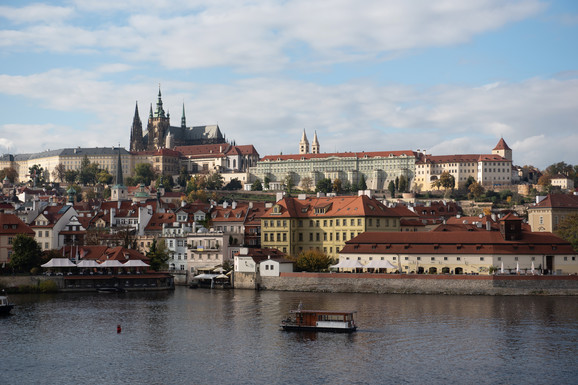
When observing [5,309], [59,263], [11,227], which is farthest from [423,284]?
[11,227]

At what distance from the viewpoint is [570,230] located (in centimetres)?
8756

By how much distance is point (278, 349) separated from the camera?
162 feet

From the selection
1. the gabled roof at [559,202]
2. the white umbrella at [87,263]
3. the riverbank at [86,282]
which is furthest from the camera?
the gabled roof at [559,202]

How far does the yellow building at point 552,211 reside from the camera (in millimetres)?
102625

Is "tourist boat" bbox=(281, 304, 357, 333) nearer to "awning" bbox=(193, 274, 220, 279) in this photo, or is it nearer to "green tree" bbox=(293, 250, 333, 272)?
"green tree" bbox=(293, 250, 333, 272)

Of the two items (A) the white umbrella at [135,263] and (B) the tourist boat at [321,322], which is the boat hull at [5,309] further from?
(A) the white umbrella at [135,263]

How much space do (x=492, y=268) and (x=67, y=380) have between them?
1748 inches

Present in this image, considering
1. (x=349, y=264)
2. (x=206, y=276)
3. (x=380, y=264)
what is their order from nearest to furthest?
(x=380, y=264)
(x=349, y=264)
(x=206, y=276)

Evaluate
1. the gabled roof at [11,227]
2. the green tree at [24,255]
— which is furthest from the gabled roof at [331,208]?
the gabled roof at [11,227]

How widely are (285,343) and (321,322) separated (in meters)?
5.11

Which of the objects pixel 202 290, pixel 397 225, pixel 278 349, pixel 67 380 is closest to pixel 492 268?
pixel 397 225

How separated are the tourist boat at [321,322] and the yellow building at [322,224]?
113 ft

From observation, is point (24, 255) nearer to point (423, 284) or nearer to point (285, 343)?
point (423, 284)

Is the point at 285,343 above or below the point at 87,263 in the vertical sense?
below
